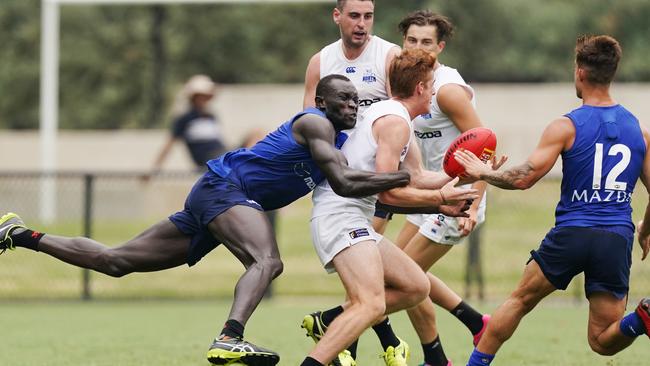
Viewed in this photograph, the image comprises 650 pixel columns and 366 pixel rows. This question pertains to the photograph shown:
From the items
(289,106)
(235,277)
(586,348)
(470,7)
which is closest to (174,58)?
(470,7)

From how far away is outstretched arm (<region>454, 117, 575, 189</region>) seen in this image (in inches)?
266

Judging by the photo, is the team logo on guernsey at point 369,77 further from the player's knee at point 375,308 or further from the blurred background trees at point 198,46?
the blurred background trees at point 198,46

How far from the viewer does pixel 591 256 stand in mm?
6793

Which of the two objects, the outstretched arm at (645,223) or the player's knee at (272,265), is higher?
the outstretched arm at (645,223)

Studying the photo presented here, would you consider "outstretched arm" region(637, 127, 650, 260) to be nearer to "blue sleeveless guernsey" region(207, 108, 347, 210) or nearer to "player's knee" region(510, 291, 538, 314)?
"player's knee" region(510, 291, 538, 314)

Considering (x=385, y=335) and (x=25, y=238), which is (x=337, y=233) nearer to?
(x=385, y=335)

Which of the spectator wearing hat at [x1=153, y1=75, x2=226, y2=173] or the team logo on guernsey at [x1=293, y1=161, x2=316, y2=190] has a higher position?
the team logo on guernsey at [x1=293, y1=161, x2=316, y2=190]

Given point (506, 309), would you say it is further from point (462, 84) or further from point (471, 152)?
point (462, 84)

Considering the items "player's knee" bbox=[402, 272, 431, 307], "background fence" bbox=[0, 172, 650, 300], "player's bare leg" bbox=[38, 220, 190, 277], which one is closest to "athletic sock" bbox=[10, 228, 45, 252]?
"player's bare leg" bbox=[38, 220, 190, 277]

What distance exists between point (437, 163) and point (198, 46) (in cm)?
2776

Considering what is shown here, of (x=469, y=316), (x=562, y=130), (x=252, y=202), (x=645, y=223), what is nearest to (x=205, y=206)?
(x=252, y=202)

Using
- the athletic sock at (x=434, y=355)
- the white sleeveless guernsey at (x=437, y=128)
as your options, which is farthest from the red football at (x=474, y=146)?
the athletic sock at (x=434, y=355)

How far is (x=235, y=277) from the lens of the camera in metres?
16.0

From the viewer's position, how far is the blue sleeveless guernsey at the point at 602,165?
6746 millimetres
